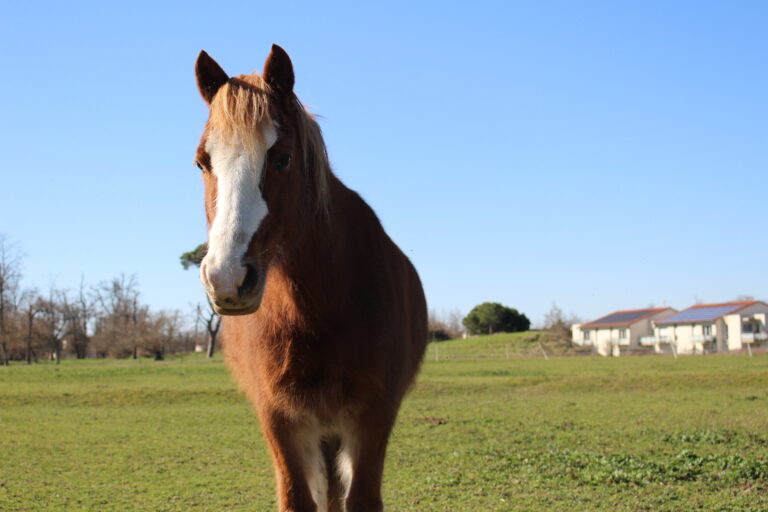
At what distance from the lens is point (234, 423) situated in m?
13.8

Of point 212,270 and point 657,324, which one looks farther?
point 657,324

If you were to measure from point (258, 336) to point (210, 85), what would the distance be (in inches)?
47.8

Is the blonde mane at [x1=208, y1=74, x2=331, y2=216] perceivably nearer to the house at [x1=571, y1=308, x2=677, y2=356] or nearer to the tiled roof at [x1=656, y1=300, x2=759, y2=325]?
the tiled roof at [x1=656, y1=300, x2=759, y2=325]

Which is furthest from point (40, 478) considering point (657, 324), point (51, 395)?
point (657, 324)

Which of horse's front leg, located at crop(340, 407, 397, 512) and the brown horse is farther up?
the brown horse

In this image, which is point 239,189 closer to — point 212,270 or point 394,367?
point 212,270

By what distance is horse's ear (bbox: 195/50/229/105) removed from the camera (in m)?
2.95

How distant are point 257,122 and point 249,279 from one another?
2.28 feet

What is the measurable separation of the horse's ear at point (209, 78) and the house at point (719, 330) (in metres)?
61.3

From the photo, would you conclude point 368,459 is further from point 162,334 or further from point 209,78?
point 162,334

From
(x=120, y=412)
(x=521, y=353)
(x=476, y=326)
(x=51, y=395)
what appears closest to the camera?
(x=120, y=412)

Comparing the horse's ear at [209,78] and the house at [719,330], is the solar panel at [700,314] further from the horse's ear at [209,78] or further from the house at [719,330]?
the horse's ear at [209,78]

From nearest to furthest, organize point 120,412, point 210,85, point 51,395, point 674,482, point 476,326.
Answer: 1. point 210,85
2. point 674,482
3. point 120,412
4. point 51,395
5. point 476,326

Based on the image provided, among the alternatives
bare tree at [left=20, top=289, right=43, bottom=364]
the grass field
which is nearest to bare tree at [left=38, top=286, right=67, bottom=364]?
bare tree at [left=20, top=289, right=43, bottom=364]
